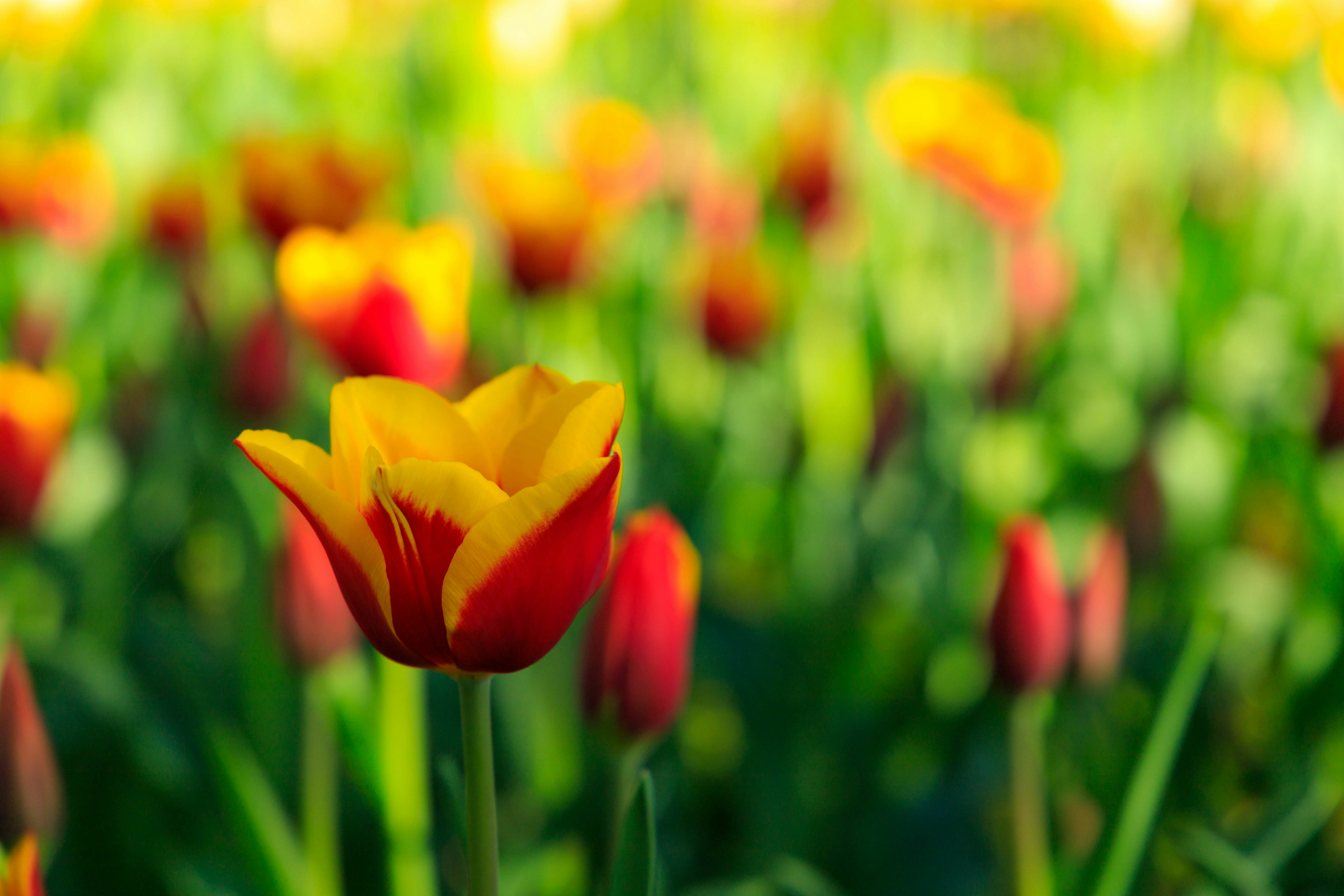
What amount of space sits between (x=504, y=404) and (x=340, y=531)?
0.29ft

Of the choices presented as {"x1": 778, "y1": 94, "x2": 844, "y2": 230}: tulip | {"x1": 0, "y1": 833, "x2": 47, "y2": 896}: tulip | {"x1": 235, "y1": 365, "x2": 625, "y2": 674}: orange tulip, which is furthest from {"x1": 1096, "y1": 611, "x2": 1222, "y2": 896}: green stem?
{"x1": 778, "y1": 94, "x2": 844, "y2": 230}: tulip

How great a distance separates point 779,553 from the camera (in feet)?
Answer: 3.60

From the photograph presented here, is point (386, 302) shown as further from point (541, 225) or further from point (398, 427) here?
point (541, 225)

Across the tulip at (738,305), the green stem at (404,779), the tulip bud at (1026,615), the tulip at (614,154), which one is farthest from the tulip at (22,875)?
the tulip at (614,154)

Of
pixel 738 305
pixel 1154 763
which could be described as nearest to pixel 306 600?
pixel 1154 763

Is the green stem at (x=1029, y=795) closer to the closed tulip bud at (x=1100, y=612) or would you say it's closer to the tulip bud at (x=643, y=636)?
the closed tulip bud at (x=1100, y=612)

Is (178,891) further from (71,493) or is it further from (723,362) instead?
(723,362)

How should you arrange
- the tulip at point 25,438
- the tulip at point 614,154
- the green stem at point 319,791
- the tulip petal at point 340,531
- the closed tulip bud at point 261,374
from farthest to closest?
the tulip at point 614,154 < the closed tulip bud at point 261,374 < the tulip at point 25,438 < the green stem at point 319,791 < the tulip petal at point 340,531

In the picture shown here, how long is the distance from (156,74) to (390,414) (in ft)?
6.96

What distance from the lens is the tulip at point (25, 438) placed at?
2.55ft

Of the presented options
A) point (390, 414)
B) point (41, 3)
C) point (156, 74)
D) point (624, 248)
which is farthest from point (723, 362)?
point (156, 74)

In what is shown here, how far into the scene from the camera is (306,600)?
0.64 m

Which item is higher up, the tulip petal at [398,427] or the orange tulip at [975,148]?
the orange tulip at [975,148]

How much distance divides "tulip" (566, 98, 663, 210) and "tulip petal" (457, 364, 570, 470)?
0.90 meters
